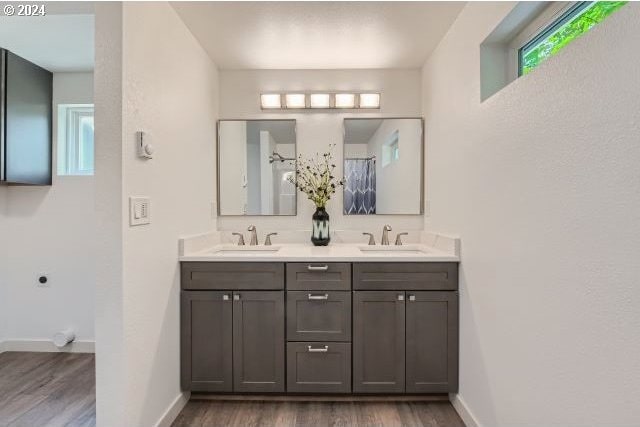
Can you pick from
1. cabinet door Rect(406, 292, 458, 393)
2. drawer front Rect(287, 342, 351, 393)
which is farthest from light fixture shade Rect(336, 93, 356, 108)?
drawer front Rect(287, 342, 351, 393)

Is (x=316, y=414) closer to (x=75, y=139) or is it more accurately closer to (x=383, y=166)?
(x=383, y=166)

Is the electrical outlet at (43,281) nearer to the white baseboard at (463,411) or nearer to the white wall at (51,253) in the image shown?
the white wall at (51,253)

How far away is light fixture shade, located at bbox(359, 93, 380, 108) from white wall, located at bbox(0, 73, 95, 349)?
2091 millimetres

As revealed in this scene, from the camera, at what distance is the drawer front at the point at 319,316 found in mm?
2035

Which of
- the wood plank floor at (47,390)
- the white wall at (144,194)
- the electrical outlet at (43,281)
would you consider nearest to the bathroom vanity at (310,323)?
the white wall at (144,194)

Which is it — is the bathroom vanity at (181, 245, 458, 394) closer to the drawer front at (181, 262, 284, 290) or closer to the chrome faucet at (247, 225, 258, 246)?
the drawer front at (181, 262, 284, 290)

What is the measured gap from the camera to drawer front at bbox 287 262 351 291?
2.04 m

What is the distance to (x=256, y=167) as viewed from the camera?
106 inches

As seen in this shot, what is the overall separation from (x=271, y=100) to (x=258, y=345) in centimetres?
175

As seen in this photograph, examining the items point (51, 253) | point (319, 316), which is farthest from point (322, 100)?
point (51, 253)

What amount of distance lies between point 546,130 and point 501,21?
24.5 inches

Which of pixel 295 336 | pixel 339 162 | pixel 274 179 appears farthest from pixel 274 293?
pixel 339 162

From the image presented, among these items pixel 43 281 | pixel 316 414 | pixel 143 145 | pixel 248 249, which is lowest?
pixel 316 414

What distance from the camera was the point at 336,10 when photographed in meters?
1.86
